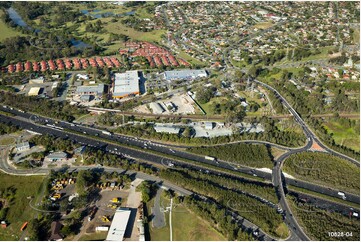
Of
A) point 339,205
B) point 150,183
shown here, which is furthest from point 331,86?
point 150,183

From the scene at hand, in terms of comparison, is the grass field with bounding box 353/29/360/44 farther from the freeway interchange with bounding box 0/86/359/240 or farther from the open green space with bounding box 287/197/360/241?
the open green space with bounding box 287/197/360/241

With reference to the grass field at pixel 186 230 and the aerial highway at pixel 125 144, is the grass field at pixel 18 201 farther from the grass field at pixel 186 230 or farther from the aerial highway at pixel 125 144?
the grass field at pixel 186 230

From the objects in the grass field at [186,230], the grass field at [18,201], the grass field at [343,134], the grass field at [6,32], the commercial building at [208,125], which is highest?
the grass field at [6,32]

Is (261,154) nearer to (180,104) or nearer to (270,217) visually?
(270,217)

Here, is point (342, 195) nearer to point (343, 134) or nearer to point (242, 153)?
A: point (242, 153)

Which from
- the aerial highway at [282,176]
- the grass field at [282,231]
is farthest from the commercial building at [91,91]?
the grass field at [282,231]

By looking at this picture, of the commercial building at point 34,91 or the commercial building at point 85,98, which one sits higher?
A: the commercial building at point 34,91

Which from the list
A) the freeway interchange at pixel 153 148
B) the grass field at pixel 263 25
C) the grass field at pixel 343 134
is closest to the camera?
the freeway interchange at pixel 153 148

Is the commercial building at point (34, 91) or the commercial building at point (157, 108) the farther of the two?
the commercial building at point (34, 91)
